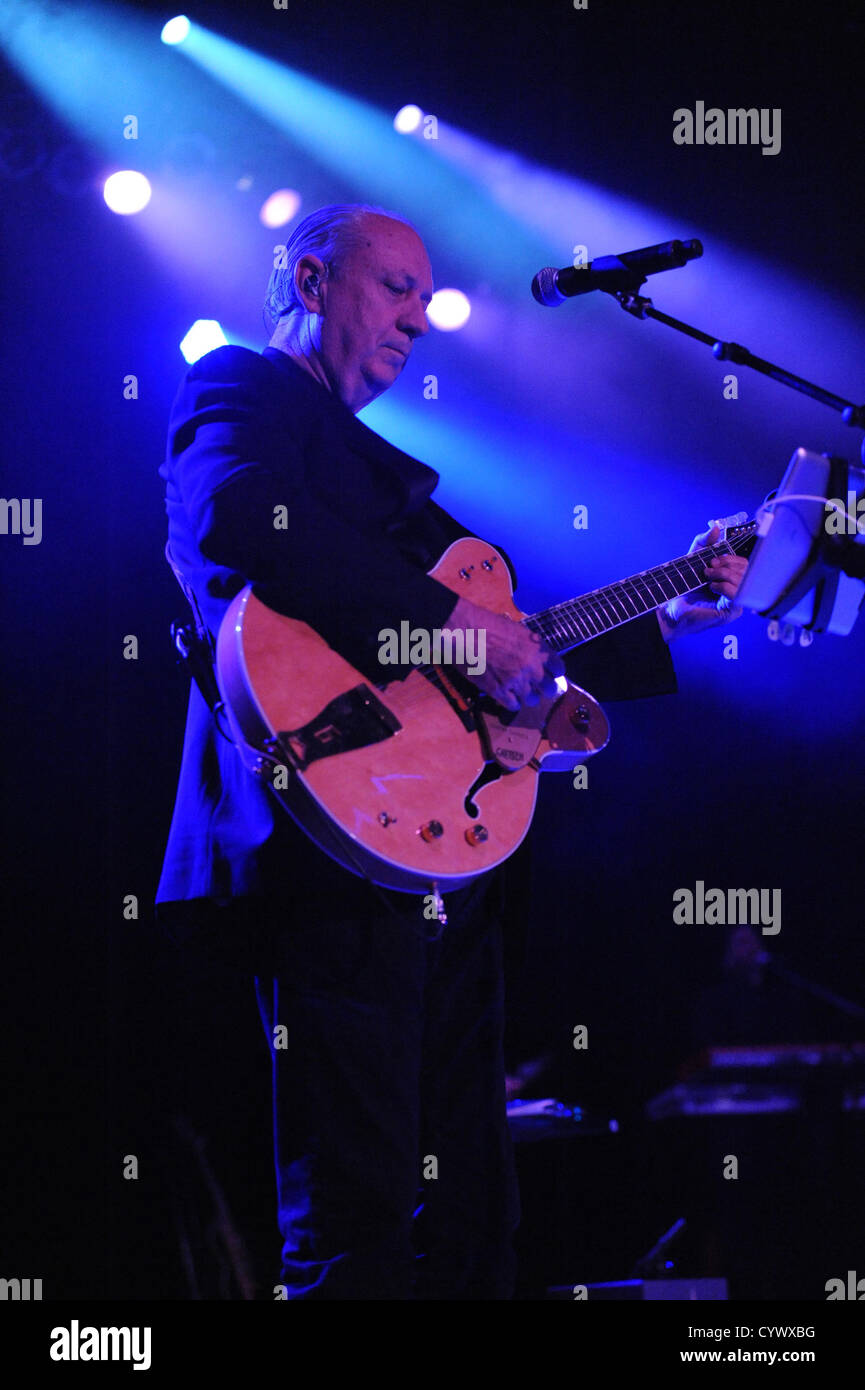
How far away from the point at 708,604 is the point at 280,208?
6.62 ft

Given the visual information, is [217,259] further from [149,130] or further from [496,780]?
[496,780]

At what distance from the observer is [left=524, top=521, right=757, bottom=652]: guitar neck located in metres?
2.79

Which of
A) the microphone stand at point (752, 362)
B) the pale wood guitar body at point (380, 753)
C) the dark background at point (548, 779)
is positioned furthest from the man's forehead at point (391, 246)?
the dark background at point (548, 779)

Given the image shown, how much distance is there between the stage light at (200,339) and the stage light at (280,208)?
1.50 feet

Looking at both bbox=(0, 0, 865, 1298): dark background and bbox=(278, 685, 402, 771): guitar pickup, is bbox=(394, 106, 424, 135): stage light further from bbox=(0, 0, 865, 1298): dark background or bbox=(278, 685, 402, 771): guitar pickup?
bbox=(278, 685, 402, 771): guitar pickup

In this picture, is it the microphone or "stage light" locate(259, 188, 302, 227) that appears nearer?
the microphone

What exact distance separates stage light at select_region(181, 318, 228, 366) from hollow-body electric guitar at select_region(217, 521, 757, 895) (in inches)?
57.0

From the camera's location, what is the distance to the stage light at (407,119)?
4.11 m

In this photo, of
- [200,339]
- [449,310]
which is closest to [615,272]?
[200,339]

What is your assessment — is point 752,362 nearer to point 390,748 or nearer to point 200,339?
point 390,748

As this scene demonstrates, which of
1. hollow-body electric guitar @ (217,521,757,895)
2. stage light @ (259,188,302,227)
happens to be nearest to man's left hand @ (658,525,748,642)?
hollow-body electric guitar @ (217,521,757,895)
